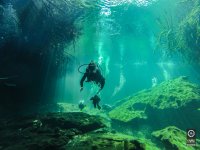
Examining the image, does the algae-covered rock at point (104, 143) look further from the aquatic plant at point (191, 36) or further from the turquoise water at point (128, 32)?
the turquoise water at point (128, 32)

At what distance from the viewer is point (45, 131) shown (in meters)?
6.08

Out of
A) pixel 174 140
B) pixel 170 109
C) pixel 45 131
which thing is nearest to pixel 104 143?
pixel 45 131

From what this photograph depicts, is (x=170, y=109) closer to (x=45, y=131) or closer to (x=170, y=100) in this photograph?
(x=170, y=100)

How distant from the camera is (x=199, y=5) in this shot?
13.9 m

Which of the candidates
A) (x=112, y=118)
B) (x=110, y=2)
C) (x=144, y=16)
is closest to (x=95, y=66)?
(x=112, y=118)

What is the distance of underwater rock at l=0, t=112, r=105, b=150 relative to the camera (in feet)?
16.6

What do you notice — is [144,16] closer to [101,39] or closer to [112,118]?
[101,39]

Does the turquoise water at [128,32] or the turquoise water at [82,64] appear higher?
the turquoise water at [128,32]

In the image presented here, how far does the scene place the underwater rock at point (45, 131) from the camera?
16.6ft

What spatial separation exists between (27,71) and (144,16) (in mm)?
13400

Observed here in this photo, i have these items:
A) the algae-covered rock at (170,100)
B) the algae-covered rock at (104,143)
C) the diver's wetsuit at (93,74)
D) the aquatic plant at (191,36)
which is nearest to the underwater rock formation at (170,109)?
the algae-covered rock at (170,100)

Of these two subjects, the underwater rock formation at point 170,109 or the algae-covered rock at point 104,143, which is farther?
the underwater rock formation at point 170,109

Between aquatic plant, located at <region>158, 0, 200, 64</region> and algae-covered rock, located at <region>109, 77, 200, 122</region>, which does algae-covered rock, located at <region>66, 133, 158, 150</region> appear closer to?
algae-covered rock, located at <region>109, 77, 200, 122</region>

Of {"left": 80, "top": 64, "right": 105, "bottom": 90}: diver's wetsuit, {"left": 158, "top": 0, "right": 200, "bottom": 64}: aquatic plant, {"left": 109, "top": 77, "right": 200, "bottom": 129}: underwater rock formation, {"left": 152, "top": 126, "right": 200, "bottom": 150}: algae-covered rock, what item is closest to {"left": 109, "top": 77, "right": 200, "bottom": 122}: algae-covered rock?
{"left": 109, "top": 77, "right": 200, "bottom": 129}: underwater rock formation
